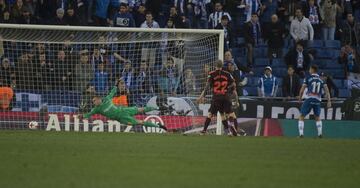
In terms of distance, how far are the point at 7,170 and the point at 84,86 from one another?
12194mm

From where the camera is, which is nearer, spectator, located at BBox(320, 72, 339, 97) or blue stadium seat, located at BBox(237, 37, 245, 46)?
spectator, located at BBox(320, 72, 339, 97)

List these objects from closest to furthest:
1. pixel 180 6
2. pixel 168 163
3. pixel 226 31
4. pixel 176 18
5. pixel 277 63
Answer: pixel 168 163 < pixel 176 18 < pixel 226 31 < pixel 180 6 < pixel 277 63

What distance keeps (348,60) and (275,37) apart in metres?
2.56

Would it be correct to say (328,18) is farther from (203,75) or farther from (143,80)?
(143,80)

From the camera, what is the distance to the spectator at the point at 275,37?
28.7 metres

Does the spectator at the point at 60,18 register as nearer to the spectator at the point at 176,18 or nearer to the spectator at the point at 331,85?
the spectator at the point at 176,18

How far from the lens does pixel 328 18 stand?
97.5 feet

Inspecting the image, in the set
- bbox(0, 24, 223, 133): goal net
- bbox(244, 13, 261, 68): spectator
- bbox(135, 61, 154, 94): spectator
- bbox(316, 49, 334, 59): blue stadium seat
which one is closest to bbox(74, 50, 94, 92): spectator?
bbox(0, 24, 223, 133): goal net

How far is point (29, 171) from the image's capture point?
37.0 ft

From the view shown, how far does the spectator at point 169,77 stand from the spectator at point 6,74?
13.0ft

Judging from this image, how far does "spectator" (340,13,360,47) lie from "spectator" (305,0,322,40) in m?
0.81

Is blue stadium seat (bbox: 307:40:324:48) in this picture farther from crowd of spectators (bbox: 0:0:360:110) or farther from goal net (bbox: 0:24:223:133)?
goal net (bbox: 0:24:223:133)

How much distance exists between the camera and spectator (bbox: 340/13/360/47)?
97.7 feet

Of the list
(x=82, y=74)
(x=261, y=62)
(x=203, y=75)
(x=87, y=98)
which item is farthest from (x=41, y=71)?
(x=261, y=62)
